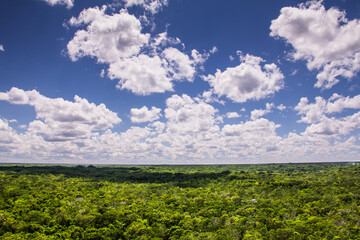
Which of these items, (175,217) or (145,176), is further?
→ (145,176)

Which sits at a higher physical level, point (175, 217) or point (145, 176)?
point (175, 217)

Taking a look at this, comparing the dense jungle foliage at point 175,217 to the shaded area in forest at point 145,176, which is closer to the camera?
the dense jungle foliage at point 175,217

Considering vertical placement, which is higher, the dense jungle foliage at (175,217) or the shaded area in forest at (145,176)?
the dense jungle foliage at (175,217)

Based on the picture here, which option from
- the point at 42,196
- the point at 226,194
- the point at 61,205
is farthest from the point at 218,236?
the point at 42,196

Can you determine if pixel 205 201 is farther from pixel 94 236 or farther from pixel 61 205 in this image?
pixel 61 205

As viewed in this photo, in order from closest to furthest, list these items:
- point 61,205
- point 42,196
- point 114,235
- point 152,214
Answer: point 114,235 → point 152,214 → point 61,205 → point 42,196

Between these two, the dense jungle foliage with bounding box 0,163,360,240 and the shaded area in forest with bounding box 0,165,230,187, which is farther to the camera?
the shaded area in forest with bounding box 0,165,230,187

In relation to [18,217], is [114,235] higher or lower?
lower

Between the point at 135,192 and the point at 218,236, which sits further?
the point at 135,192

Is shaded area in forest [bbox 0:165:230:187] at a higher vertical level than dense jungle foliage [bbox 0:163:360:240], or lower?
lower

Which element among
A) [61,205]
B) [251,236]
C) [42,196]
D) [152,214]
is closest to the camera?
[251,236]

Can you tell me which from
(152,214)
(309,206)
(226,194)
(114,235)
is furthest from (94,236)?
(309,206)
